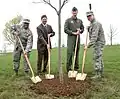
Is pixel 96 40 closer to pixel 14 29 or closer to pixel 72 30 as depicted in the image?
pixel 72 30

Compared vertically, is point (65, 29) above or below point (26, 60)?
above

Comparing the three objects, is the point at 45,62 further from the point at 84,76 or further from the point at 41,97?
the point at 41,97

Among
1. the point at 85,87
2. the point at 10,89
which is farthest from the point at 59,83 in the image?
the point at 10,89

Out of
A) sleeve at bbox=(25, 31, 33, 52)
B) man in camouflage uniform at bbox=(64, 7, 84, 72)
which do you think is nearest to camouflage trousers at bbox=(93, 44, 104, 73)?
man in camouflage uniform at bbox=(64, 7, 84, 72)

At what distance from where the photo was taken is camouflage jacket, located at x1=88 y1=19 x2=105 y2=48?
1086 cm

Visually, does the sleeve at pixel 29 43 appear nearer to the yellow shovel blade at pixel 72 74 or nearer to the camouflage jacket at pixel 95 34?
the yellow shovel blade at pixel 72 74

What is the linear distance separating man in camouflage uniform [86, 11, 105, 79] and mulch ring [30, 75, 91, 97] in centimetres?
75

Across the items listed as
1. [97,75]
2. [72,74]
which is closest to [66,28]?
[72,74]

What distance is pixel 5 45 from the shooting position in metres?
60.5

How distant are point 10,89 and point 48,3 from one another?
2876mm

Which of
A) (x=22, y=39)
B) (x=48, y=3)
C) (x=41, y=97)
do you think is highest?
(x=48, y=3)

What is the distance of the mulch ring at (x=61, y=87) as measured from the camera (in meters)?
9.45

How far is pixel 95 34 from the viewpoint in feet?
35.7

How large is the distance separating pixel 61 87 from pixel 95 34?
215 cm
